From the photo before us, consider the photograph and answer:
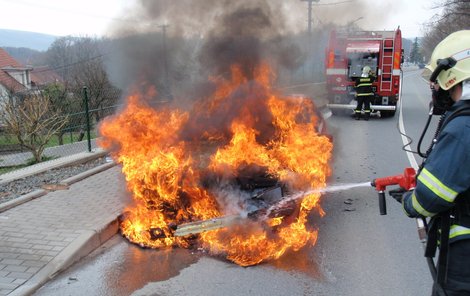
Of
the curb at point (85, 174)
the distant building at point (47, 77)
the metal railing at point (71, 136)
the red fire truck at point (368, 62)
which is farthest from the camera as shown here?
the distant building at point (47, 77)

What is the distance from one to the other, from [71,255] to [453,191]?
353 cm

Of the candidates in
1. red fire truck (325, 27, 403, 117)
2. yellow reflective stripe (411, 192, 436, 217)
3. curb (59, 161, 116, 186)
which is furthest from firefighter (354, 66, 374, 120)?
yellow reflective stripe (411, 192, 436, 217)

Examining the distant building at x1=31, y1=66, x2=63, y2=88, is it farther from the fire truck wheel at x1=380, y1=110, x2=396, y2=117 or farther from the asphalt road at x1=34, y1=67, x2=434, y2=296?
the asphalt road at x1=34, y1=67, x2=434, y2=296

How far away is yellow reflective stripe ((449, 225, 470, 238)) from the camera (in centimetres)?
185

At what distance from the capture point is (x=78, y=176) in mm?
6664

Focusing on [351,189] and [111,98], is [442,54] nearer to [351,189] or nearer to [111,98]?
[351,189]

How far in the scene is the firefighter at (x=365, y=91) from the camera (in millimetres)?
13703

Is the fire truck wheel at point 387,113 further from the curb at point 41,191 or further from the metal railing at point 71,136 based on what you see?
the curb at point 41,191

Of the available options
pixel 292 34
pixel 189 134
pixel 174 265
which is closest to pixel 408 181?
pixel 174 265

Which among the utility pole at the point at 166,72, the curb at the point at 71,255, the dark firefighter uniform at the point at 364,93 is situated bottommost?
the curb at the point at 71,255

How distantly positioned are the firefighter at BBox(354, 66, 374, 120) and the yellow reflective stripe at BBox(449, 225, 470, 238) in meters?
12.5

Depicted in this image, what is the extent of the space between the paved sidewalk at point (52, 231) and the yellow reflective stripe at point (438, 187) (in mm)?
3266

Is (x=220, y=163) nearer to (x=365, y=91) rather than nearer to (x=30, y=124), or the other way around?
(x=30, y=124)

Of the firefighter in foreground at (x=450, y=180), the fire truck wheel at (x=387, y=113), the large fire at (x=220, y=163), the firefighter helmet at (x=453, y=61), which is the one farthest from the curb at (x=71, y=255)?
the fire truck wheel at (x=387, y=113)
